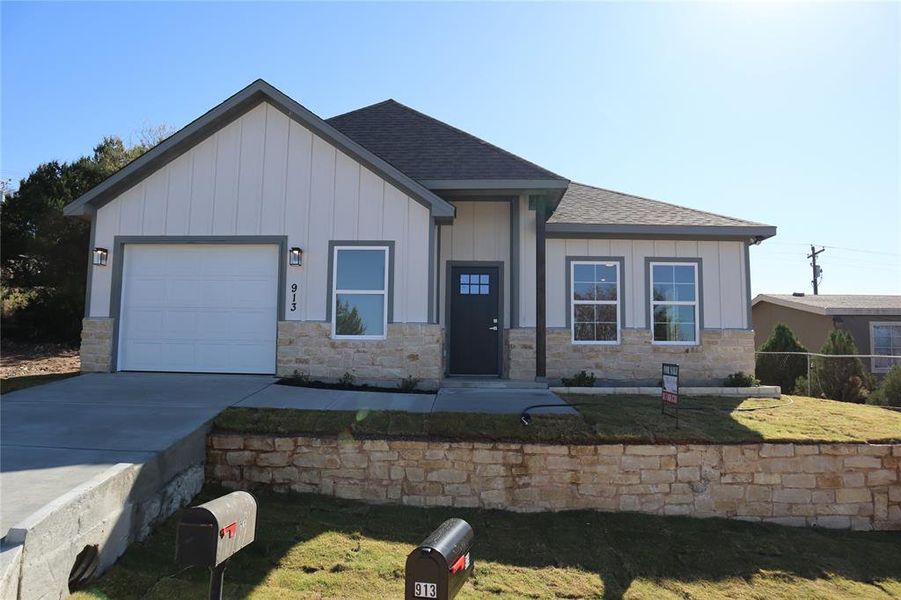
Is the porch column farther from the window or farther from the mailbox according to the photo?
the mailbox

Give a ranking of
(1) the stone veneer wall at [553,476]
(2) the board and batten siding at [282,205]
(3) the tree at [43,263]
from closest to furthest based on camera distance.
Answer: (1) the stone veneer wall at [553,476]
(2) the board and batten siding at [282,205]
(3) the tree at [43,263]

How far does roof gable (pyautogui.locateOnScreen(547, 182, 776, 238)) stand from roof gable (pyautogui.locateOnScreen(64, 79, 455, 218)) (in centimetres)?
301

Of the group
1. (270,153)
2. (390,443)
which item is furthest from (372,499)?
(270,153)

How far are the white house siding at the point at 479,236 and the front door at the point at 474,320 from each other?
21cm

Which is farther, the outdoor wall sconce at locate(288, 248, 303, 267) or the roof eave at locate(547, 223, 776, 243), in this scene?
the roof eave at locate(547, 223, 776, 243)

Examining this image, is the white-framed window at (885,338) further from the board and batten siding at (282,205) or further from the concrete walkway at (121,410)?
the board and batten siding at (282,205)

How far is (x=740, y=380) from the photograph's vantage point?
10.3 metres

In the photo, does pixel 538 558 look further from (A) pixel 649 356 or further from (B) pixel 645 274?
(B) pixel 645 274

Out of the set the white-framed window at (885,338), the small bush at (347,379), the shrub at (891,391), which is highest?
the white-framed window at (885,338)

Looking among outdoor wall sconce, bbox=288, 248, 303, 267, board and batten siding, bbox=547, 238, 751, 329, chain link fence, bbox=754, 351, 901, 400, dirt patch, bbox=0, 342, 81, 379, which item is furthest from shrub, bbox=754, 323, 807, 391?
dirt patch, bbox=0, 342, 81, 379

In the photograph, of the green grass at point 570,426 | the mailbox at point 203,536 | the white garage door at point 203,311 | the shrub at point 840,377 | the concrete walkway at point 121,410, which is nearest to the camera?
the mailbox at point 203,536

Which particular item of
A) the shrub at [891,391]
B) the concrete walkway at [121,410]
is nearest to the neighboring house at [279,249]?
the concrete walkway at [121,410]

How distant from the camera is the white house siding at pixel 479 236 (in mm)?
10602

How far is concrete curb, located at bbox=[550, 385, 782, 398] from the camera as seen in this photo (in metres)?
9.15
